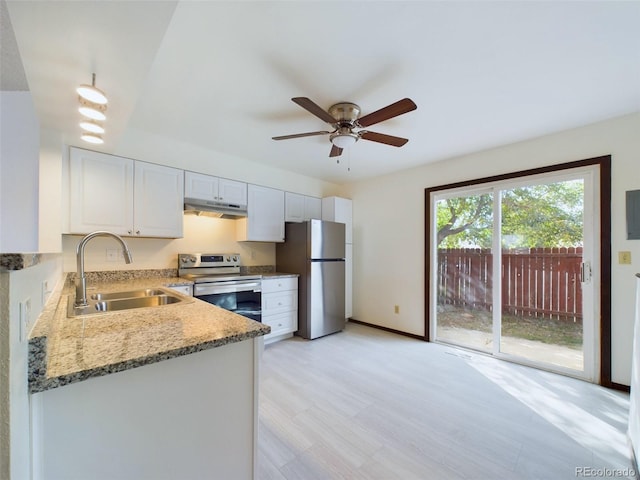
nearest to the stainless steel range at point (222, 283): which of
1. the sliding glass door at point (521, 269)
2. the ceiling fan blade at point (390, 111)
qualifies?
the ceiling fan blade at point (390, 111)

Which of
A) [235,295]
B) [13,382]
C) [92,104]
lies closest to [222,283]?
[235,295]

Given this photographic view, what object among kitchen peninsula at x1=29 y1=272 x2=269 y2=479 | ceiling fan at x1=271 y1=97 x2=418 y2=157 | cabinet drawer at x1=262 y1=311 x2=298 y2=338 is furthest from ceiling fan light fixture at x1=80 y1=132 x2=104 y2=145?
cabinet drawer at x1=262 y1=311 x2=298 y2=338

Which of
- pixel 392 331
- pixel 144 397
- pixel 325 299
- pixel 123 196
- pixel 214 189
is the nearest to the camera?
pixel 144 397

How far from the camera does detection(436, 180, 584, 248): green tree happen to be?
261 centimetres

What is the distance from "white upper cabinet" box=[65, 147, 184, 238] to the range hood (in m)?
0.09

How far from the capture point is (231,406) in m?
0.98

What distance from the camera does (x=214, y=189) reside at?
10.2 ft

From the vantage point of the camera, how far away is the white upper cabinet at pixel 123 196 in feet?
7.61

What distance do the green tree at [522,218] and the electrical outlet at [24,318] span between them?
3601mm

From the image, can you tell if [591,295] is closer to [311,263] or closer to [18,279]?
[311,263]

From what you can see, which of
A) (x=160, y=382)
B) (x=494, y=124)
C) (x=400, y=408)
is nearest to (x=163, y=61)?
(x=160, y=382)

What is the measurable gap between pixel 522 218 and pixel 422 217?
1.08 meters

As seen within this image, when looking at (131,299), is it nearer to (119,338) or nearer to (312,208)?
(119,338)

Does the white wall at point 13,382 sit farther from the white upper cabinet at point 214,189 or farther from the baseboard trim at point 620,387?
the baseboard trim at point 620,387
